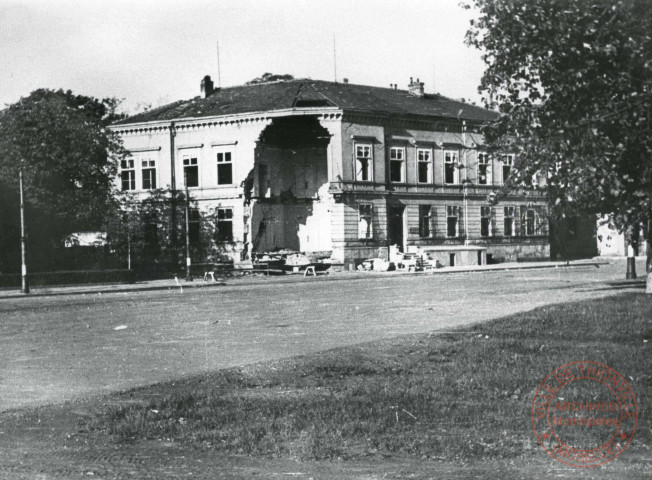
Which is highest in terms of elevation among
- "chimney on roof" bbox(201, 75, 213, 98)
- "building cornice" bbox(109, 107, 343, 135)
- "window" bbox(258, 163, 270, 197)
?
"chimney on roof" bbox(201, 75, 213, 98)

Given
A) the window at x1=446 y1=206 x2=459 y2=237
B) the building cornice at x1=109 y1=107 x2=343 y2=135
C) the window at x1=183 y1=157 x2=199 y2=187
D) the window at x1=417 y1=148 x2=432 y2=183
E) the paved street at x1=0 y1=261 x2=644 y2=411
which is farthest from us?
the window at x1=446 y1=206 x2=459 y2=237

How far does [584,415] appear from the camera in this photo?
7.61 metres

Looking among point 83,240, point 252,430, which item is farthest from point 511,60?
point 83,240

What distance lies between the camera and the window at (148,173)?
171 ft

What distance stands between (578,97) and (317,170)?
3555cm

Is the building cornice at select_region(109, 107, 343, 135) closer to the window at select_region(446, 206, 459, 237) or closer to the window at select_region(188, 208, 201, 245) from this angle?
the window at select_region(188, 208, 201, 245)

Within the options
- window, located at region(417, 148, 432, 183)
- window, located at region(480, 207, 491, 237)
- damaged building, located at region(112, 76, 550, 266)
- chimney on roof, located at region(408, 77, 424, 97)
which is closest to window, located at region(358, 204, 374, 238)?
damaged building, located at region(112, 76, 550, 266)

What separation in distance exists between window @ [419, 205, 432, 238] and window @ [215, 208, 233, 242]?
1289 centimetres

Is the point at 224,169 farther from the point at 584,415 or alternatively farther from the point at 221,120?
the point at 584,415

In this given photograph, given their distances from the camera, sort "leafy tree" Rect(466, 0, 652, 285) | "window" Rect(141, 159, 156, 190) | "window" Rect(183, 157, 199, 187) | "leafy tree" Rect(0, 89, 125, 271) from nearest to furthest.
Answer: "leafy tree" Rect(466, 0, 652, 285) < "leafy tree" Rect(0, 89, 125, 271) < "window" Rect(183, 157, 199, 187) < "window" Rect(141, 159, 156, 190)

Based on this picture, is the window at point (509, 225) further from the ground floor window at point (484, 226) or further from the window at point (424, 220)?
the window at point (424, 220)

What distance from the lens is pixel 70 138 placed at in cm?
4206

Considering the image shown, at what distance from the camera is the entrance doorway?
51.7 meters

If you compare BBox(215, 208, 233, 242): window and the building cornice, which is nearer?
the building cornice
